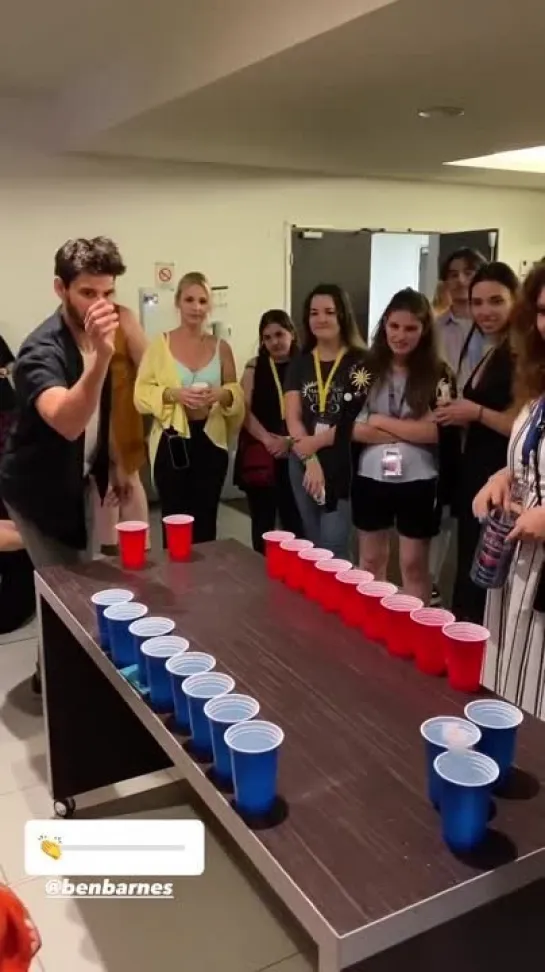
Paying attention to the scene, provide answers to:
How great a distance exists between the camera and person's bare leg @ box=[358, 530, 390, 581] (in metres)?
3.06

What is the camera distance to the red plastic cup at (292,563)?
74.0 inches

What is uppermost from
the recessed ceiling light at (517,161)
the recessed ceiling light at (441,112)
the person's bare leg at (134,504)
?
the recessed ceiling light at (517,161)

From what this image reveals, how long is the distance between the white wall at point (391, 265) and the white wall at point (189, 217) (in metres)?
0.14

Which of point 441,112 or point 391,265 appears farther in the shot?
point 391,265

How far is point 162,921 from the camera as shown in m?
1.87

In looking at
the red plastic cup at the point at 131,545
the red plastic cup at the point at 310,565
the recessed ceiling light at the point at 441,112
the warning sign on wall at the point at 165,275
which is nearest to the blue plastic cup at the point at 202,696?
the red plastic cup at the point at 310,565

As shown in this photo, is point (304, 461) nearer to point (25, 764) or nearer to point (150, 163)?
point (25, 764)

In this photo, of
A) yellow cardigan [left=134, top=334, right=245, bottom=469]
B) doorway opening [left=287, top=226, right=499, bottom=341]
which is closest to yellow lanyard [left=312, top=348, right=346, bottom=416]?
yellow cardigan [left=134, top=334, right=245, bottom=469]

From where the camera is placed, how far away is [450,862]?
1010 millimetres

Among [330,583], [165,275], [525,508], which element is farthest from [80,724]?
[165,275]

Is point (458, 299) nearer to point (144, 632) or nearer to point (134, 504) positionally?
point (134, 504)

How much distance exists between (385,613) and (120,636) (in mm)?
510

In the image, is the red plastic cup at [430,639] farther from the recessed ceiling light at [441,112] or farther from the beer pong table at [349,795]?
the recessed ceiling light at [441,112]
